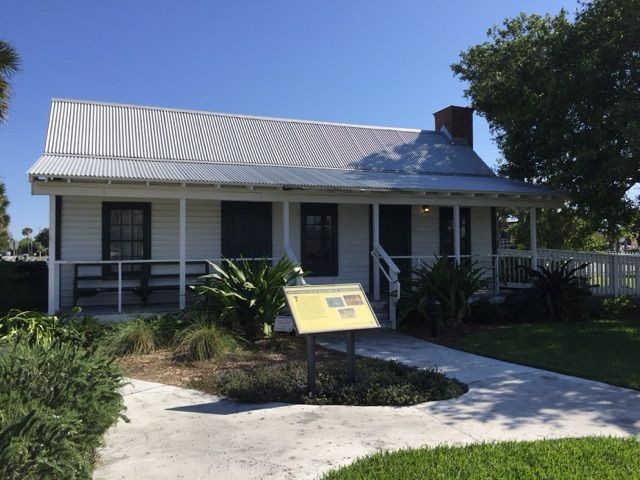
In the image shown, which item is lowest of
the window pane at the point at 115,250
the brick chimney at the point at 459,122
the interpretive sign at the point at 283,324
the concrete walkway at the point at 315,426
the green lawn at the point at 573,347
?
the concrete walkway at the point at 315,426

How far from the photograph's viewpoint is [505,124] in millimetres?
14023

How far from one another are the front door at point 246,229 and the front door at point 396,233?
3.11 metres

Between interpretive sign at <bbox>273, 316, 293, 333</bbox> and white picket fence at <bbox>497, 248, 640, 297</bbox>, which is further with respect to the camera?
white picket fence at <bbox>497, 248, 640, 297</bbox>

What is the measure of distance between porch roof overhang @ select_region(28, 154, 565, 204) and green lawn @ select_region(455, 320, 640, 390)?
11.5 feet

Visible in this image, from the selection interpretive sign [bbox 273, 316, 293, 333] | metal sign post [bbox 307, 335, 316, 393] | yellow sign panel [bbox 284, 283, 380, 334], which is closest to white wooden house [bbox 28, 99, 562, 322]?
interpretive sign [bbox 273, 316, 293, 333]

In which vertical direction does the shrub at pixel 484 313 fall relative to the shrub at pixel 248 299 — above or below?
below

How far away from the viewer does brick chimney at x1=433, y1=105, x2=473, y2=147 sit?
18.0 m

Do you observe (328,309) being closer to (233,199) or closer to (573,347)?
(573,347)

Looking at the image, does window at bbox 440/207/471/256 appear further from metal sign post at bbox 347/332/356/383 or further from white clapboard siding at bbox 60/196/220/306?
metal sign post at bbox 347/332/356/383

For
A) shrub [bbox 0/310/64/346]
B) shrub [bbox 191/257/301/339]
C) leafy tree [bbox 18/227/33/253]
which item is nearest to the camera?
shrub [bbox 0/310/64/346]

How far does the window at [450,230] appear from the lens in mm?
15023

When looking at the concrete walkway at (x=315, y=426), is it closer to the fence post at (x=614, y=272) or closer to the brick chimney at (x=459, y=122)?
the fence post at (x=614, y=272)

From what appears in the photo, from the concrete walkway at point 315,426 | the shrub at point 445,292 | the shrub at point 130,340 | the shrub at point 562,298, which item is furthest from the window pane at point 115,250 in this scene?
the shrub at point 562,298

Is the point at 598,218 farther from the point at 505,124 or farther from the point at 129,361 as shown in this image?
the point at 129,361
